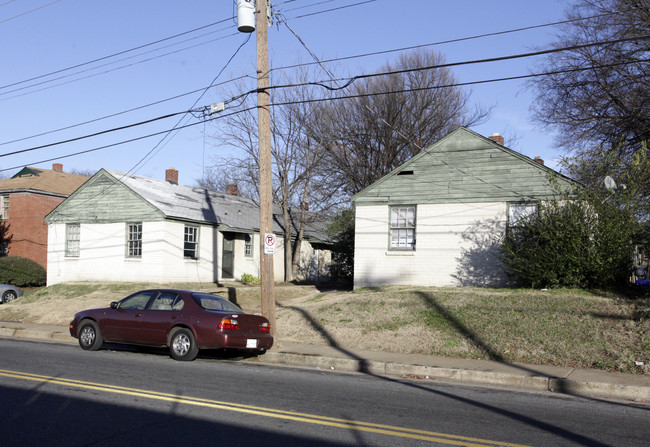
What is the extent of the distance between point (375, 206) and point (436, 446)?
1598 cm

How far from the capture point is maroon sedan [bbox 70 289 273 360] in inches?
475

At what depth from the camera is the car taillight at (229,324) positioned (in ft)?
39.3

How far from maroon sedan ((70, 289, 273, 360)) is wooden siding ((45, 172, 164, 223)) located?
11.8 m

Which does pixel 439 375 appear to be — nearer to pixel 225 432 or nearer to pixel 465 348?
pixel 465 348

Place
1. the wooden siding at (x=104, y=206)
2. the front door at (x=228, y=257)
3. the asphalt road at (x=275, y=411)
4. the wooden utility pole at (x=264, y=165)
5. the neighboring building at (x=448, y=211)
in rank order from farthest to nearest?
1. the front door at (x=228, y=257)
2. the wooden siding at (x=104, y=206)
3. the neighboring building at (x=448, y=211)
4. the wooden utility pole at (x=264, y=165)
5. the asphalt road at (x=275, y=411)

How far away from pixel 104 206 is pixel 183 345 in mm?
16643

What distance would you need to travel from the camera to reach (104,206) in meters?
27.0

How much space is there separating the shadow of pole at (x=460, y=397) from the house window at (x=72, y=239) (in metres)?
13.2

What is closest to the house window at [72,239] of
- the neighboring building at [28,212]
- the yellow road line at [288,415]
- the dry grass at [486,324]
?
the neighboring building at [28,212]

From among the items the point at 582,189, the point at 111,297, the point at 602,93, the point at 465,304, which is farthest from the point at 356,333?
the point at 602,93

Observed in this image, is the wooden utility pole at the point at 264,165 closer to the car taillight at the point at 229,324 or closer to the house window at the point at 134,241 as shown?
the car taillight at the point at 229,324

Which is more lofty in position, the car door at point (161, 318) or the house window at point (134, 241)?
the house window at point (134, 241)

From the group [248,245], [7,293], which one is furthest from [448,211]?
[7,293]

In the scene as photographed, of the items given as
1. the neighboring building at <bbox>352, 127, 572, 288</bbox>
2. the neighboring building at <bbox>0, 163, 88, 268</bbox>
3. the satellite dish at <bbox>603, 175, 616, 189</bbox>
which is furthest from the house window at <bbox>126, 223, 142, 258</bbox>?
the satellite dish at <bbox>603, 175, 616, 189</bbox>
